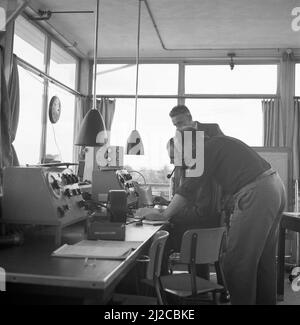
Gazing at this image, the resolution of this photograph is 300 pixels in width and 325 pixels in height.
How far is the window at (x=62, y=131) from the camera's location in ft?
18.8

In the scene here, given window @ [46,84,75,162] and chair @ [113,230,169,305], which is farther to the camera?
window @ [46,84,75,162]

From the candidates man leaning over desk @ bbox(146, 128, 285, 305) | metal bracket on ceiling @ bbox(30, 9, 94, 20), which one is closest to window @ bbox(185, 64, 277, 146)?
metal bracket on ceiling @ bbox(30, 9, 94, 20)

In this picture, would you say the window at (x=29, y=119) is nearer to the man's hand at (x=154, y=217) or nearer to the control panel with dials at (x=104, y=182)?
the control panel with dials at (x=104, y=182)

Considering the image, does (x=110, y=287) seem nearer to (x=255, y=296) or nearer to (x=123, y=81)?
(x=255, y=296)

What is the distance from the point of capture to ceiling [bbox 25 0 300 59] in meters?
4.59

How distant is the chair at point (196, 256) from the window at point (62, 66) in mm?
3997

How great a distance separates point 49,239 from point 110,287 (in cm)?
73

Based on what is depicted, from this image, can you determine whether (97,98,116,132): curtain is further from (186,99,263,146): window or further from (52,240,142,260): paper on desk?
(52,240,142,260): paper on desk

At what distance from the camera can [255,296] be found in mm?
2611

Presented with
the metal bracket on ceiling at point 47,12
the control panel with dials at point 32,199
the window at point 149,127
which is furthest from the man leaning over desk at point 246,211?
the window at point 149,127

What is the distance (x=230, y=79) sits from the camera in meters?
6.38

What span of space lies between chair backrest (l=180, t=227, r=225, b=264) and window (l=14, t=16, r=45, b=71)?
131 inches
